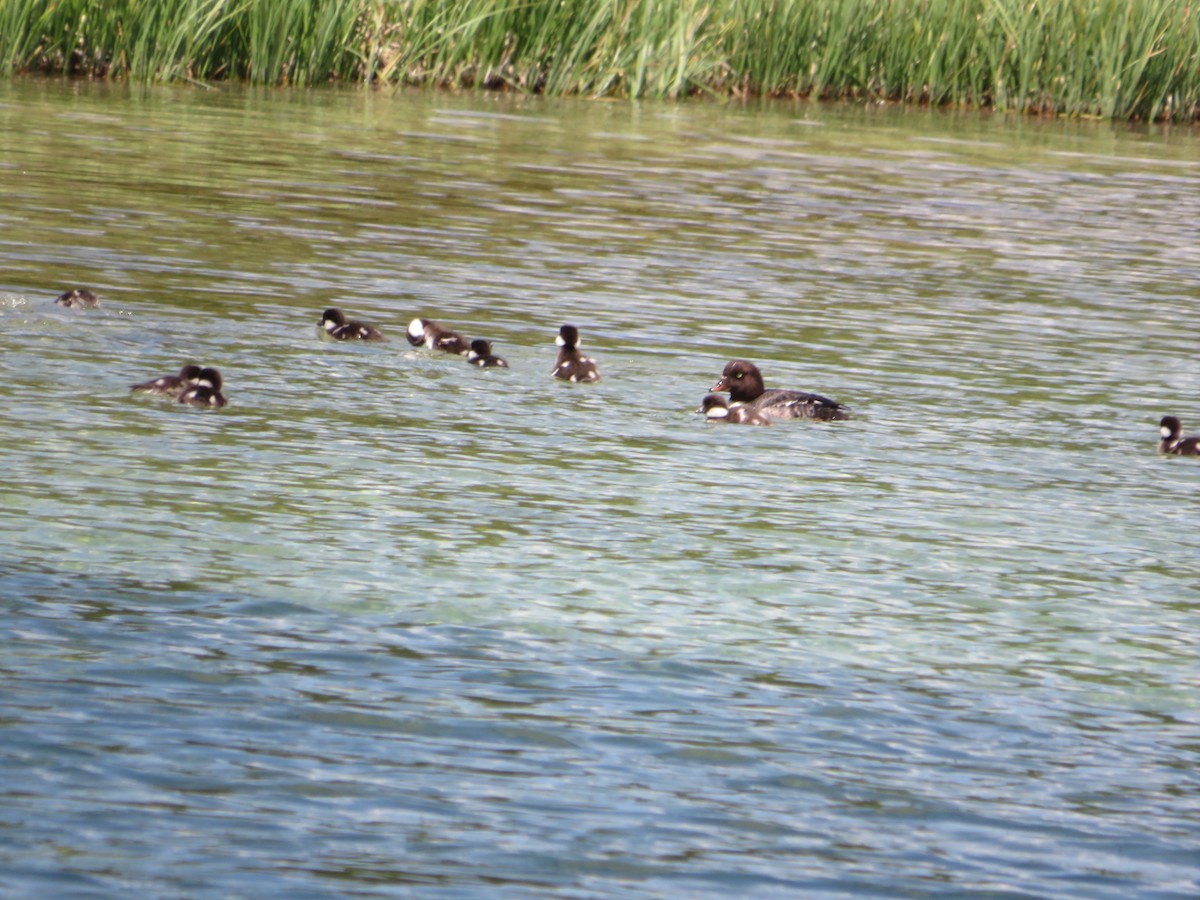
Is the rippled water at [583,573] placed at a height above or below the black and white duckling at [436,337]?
below

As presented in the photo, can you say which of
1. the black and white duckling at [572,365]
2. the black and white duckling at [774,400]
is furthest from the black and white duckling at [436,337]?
the black and white duckling at [774,400]

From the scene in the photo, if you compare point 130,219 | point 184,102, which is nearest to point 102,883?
point 130,219

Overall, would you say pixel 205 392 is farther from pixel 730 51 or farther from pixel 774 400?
pixel 730 51

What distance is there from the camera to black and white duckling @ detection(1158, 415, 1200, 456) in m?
10.7

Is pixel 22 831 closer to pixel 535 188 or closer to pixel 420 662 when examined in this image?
pixel 420 662

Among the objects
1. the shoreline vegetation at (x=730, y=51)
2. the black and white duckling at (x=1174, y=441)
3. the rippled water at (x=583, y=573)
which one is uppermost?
the shoreline vegetation at (x=730, y=51)

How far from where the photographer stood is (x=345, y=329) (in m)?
12.5

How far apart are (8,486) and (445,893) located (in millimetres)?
4246

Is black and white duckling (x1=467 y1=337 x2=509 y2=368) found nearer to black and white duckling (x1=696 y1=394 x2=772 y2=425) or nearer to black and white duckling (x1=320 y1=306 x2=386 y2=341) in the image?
black and white duckling (x1=320 y1=306 x2=386 y2=341)

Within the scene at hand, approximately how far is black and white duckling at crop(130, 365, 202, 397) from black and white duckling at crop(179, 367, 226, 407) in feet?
0.07

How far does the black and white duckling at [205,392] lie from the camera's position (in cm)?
1038

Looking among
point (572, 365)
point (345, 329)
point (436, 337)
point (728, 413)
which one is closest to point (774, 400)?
point (728, 413)

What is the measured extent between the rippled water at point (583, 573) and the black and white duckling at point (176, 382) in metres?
0.10

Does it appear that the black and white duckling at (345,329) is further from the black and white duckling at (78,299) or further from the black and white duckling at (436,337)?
the black and white duckling at (78,299)
